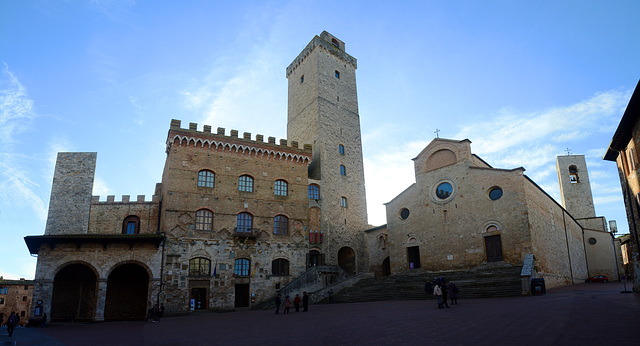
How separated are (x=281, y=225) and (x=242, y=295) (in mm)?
5827

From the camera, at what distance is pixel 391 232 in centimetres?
3362

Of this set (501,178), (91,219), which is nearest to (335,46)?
(501,178)

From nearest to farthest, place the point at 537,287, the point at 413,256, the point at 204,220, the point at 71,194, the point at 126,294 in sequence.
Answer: the point at 537,287 → the point at 126,294 → the point at 204,220 → the point at 71,194 → the point at 413,256

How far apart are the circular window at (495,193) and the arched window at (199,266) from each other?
20331 millimetres

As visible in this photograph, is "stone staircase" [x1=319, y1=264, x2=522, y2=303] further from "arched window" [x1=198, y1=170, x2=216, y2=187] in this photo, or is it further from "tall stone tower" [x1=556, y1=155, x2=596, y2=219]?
"tall stone tower" [x1=556, y1=155, x2=596, y2=219]

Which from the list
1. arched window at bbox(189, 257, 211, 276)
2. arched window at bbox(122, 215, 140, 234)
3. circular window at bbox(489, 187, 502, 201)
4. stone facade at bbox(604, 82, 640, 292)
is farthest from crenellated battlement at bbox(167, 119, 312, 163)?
stone facade at bbox(604, 82, 640, 292)

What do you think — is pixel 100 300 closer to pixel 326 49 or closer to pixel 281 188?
pixel 281 188

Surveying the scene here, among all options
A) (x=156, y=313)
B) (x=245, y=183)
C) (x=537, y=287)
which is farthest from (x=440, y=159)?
(x=156, y=313)

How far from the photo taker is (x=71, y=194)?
96.0ft

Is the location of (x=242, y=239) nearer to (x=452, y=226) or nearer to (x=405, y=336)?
(x=452, y=226)

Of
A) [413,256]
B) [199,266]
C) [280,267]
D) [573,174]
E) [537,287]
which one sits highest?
[573,174]

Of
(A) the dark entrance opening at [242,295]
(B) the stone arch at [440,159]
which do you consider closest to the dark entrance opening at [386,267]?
(B) the stone arch at [440,159]

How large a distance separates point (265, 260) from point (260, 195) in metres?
4.85

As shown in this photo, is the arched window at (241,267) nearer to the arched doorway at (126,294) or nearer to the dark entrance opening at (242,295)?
the dark entrance opening at (242,295)
